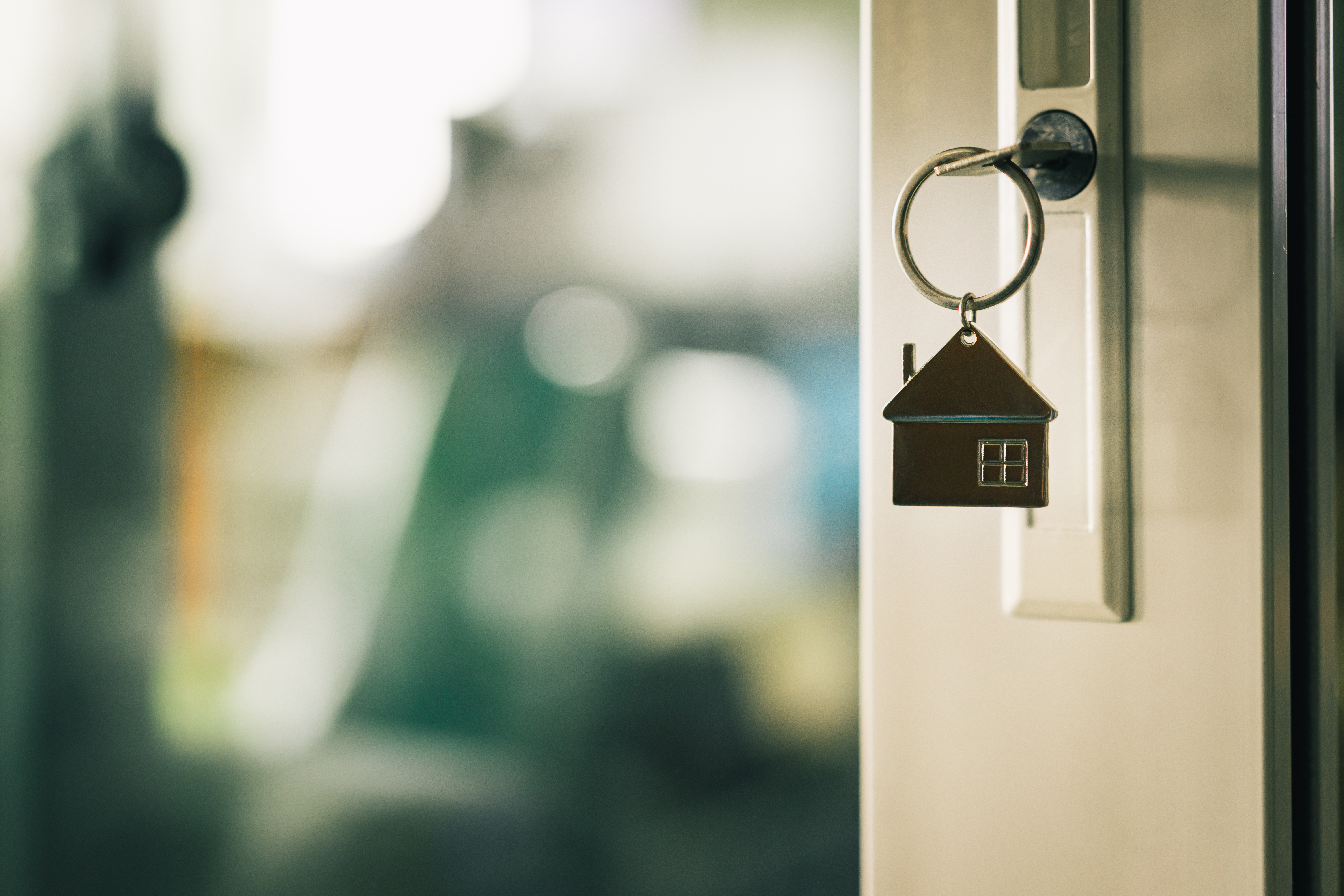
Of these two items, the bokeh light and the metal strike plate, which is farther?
the bokeh light

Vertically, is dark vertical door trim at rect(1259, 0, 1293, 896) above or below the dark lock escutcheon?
below

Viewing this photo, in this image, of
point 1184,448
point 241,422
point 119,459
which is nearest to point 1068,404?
point 1184,448

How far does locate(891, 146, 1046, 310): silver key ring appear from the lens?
0.30 metres

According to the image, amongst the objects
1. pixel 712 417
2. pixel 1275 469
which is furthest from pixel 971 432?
pixel 712 417

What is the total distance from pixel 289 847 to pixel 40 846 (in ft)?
1.08

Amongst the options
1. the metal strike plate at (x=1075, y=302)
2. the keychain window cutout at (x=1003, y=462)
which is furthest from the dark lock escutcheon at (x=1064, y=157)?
the keychain window cutout at (x=1003, y=462)

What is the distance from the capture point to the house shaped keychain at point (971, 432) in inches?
11.3

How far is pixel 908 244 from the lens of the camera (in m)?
0.32

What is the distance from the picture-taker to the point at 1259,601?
0.97 ft

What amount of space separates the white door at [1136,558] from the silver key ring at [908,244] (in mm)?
29

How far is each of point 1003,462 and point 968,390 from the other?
0.03 metres

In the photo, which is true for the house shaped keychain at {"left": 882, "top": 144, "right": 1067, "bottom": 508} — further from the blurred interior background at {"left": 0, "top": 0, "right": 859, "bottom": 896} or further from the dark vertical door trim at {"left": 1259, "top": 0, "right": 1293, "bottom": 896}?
the blurred interior background at {"left": 0, "top": 0, "right": 859, "bottom": 896}

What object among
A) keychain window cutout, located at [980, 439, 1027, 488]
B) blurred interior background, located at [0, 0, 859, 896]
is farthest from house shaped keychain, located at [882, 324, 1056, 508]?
blurred interior background, located at [0, 0, 859, 896]

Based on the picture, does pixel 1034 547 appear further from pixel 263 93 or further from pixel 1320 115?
pixel 263 93
